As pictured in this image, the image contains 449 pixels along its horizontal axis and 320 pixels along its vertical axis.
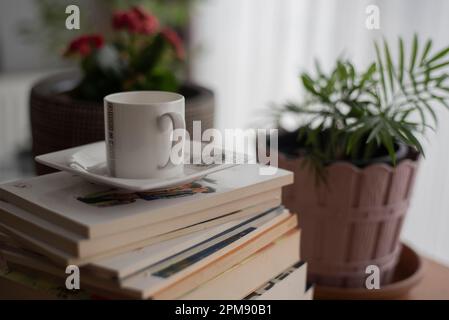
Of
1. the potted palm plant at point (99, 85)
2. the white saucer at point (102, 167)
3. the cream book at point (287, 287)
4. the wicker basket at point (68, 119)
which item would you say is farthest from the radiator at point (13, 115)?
the cream book at point (287, 287)

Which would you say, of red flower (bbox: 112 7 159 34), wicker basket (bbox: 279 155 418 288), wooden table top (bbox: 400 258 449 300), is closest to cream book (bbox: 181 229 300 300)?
wicker basket (bbox: 279 155 418 288)

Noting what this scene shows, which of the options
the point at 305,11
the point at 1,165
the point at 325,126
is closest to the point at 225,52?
the point at 305,11

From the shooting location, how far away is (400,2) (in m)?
1.56

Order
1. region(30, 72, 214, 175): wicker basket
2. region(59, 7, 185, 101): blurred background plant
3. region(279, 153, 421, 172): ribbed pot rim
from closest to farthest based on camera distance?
region(279, 153, 421, 172): ribbed pot rim < region(30, 72, 214, 175): wicker basket < region(59, 7, 185, 101): blurred background plant

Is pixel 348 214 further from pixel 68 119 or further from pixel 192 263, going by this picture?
pixel 68 119

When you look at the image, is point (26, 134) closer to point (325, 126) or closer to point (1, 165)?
point (1, 165)

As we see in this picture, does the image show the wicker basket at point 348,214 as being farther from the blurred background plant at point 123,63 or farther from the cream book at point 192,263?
the blurred background plant at point 123,63

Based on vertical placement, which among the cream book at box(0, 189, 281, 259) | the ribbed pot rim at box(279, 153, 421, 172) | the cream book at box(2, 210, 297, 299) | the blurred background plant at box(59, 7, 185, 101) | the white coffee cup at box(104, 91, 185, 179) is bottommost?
the cream book at box(2, 210, 297, 299)

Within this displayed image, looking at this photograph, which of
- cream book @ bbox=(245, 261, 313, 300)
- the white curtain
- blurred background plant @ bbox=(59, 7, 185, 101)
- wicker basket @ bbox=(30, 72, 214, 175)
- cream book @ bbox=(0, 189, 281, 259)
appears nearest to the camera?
cream book @ bbox=(0, 189, 281, 259)

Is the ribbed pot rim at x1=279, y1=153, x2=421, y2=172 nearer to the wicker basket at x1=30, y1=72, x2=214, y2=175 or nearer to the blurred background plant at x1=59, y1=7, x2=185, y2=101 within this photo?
the wicker basket at x1=30, y1=72, x2=214, y2=175

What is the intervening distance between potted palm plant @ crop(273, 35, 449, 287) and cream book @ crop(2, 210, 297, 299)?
0.12 m

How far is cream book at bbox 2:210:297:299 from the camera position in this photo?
0.48m

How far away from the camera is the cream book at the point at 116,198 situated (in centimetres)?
49

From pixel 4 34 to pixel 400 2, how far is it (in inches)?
78.0
